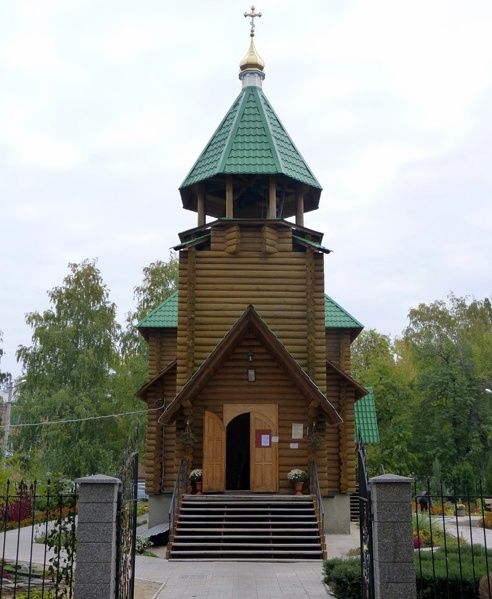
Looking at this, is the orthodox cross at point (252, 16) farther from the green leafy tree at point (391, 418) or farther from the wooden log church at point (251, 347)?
the green leafy tree at point (391, 418)

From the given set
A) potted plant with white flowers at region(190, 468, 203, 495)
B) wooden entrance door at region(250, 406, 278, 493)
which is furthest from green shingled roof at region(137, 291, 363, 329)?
potted plant with white flowers at region(190, 468, 203, 495)

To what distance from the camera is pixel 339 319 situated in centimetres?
2120

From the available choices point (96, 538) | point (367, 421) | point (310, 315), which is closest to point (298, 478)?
point (310, 315)

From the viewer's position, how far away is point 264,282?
54.0ft

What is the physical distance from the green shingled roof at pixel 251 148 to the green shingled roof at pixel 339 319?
5.11 m

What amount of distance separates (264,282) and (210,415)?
358 centimetres

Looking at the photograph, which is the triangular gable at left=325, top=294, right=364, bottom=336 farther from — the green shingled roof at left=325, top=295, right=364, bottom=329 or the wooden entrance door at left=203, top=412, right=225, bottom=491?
the wooden entrance door at left=203, top=412, right=225, bottom=491

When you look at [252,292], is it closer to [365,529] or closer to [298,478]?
[298,478]

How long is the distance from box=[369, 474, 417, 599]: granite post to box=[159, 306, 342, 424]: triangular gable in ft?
24.6

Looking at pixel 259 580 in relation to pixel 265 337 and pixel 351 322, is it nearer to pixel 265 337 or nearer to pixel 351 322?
pixel 265 337

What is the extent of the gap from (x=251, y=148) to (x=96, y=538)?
40.9ft

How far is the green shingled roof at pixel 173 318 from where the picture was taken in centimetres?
2041

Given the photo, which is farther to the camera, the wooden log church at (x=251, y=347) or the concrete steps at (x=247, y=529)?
the wooden log church at (x=251, y=347)

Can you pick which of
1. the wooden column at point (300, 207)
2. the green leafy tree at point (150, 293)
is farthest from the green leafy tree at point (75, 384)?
the wooden column at point (300, 207)
